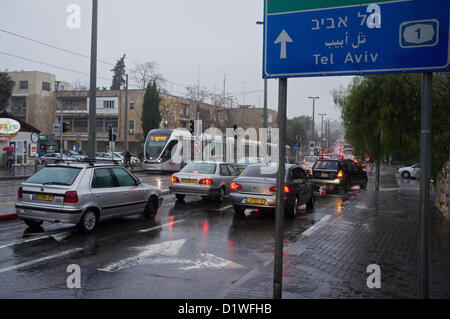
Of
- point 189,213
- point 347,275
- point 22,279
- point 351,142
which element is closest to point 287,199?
point 189,213

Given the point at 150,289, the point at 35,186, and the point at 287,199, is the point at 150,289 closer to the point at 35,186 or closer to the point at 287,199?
the point at 35,186

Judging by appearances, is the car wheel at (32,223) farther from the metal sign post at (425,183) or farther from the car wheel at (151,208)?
the metal sign post at (425,183)

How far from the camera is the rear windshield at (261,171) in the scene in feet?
39.5

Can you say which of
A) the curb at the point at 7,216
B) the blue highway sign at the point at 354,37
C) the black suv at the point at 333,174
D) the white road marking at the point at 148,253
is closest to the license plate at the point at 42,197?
the curb at the point at 7,216

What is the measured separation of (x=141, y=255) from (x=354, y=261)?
3851 mm

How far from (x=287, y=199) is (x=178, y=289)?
6709 millimetres

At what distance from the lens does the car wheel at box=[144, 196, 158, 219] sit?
11.3 meters

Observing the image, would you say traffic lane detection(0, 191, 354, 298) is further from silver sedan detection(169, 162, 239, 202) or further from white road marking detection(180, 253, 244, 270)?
silver sedan detection(169, 162, 239, 202)

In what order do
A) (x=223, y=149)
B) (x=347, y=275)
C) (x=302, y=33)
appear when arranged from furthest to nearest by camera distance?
(x=223, y=149), (x=347, y=275), (x=302, y=33)

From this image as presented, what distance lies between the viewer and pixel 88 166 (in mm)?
9414

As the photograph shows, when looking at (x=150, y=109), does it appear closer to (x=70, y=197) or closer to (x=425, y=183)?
(x=70, y=197)

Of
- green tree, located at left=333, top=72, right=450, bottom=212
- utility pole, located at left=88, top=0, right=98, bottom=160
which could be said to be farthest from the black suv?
utility pole, located at left=88, top=0, right=98, bottom=160

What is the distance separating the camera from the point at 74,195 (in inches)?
340

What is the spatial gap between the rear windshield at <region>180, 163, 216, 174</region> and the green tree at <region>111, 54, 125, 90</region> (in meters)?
77.8
